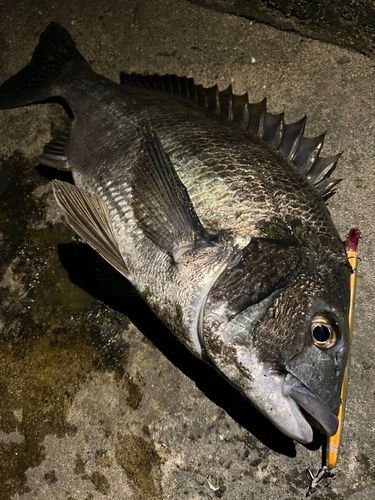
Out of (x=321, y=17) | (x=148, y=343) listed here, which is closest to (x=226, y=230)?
(x=148, y=343)

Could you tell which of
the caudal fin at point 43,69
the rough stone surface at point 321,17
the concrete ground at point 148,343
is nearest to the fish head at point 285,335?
the concrete ground at point 148,343

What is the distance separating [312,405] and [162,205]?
3.46 feet

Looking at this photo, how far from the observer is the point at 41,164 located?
3029 mm

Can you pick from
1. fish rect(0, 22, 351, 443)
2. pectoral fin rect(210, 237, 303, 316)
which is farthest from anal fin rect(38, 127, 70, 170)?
pectoral fin rect(210, 237, 303, 316)

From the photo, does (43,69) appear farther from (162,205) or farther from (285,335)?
(285,335)

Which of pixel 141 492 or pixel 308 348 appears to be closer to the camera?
pixel 308 348

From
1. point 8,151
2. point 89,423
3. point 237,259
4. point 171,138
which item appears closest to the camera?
point 237,259

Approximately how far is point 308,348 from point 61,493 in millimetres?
1627

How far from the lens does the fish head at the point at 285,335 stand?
1635mm

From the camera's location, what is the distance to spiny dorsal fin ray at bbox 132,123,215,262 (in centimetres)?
195

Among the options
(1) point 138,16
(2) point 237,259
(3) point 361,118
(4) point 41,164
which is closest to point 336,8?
(3) point 361,118

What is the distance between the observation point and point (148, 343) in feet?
8.42

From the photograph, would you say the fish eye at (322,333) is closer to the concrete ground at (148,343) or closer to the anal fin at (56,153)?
the concrete ground at (148,343)

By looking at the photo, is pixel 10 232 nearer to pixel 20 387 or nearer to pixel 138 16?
pixel 20 387
